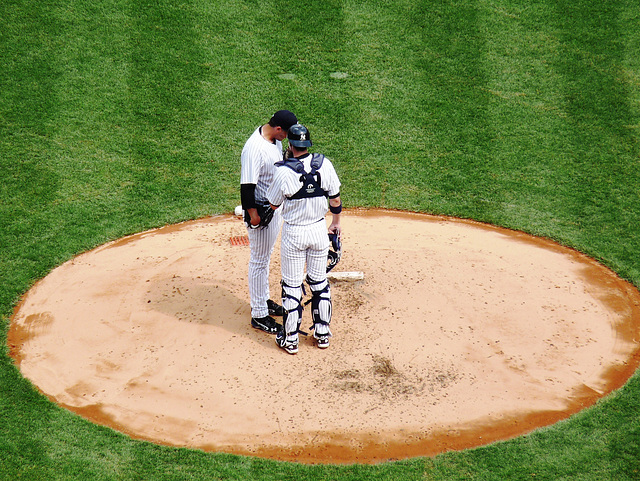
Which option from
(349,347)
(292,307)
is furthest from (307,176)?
(349,347)

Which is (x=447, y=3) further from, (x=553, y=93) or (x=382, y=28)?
(x=553, y=93)

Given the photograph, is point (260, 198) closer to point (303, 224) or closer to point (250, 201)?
point (250, 201)

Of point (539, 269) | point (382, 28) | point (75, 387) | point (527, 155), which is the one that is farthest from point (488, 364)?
point (382, 28)

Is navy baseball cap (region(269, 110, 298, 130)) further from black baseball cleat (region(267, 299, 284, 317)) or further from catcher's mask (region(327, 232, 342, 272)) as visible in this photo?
black baseball cleat (region(267, 299, 284, 317))

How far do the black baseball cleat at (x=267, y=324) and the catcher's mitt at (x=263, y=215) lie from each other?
980 mm

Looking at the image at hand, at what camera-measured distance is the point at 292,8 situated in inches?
484

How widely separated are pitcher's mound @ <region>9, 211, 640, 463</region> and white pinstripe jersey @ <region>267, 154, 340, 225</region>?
1333mm

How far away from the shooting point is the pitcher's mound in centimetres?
557

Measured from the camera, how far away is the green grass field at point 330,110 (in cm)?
912

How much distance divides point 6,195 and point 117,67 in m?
3.15

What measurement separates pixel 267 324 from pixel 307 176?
5.55 ft

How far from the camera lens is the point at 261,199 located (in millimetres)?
6387

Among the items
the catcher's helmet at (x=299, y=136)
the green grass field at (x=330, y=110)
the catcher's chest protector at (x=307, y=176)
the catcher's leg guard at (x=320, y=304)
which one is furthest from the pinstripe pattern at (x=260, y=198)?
the green grass field at (x=330, y=110)

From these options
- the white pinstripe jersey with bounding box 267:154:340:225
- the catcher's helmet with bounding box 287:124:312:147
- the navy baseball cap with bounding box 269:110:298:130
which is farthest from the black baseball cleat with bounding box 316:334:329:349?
the navy baseball cap with bounding box 269:110:298:130
